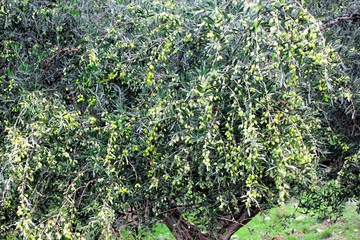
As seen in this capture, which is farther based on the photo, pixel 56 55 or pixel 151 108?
pixel 56 55

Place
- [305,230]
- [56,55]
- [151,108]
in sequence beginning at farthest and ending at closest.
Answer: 1. [305,230]
2. [56,55]
3. [151,108]

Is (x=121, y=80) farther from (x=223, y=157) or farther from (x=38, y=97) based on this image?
(x=223, y=157)

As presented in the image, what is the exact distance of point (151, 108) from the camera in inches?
111

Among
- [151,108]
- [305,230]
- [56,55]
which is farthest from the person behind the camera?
[305,230]

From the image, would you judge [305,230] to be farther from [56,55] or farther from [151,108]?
[56,55]

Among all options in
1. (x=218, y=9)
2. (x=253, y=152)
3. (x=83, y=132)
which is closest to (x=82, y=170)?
(x=83, y=132)

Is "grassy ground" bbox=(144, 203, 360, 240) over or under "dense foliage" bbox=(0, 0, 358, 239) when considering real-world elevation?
under

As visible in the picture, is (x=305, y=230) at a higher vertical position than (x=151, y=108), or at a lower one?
lower

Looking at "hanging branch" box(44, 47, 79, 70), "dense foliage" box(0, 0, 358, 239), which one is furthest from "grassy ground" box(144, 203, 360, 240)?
"hanging branch" box(44, 47, 79, 70)

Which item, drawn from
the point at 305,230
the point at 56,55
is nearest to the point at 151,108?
the point at 56,55

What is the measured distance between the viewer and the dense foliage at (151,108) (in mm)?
2457

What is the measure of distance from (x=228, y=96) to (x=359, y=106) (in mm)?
1308

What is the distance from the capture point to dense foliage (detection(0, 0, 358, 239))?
246 cm

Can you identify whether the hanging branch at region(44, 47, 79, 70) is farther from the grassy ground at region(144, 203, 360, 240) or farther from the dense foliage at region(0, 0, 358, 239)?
the grassy ground at region(144, 203, 360, 240)
